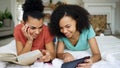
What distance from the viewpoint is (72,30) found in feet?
3.59

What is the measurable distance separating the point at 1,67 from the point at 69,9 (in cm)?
46

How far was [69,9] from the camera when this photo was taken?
116 centimetres

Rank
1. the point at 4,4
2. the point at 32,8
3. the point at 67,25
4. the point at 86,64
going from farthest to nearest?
1. the point at 4,4
2. the point at 32,8
3. the point at 67,25
4. the point at 86,64

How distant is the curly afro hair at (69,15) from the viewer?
44.2 inches

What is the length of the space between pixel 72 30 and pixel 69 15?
78 mm

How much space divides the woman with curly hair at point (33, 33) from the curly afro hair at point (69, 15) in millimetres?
58

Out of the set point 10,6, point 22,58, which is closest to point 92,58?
point 22,58

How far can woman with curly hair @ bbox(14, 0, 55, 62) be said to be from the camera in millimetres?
1105

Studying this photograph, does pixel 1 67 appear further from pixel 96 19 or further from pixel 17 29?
pixel 96 19

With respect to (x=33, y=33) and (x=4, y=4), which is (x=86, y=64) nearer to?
(x=33, y=33)

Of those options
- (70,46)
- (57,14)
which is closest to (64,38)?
(70,46)

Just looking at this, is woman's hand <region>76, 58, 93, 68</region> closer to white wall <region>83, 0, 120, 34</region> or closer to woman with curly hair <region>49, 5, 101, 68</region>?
woman with curly hair <region>49, 5, 101, 68</region>

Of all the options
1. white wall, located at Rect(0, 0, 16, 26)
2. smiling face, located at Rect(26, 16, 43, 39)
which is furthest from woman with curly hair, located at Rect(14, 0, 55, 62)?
white wall, located at Rect(0, 0, 16, 26)

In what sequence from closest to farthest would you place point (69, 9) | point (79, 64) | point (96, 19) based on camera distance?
1. point (79, 64)
2. point (69, 9)
3. point (96, 19)
